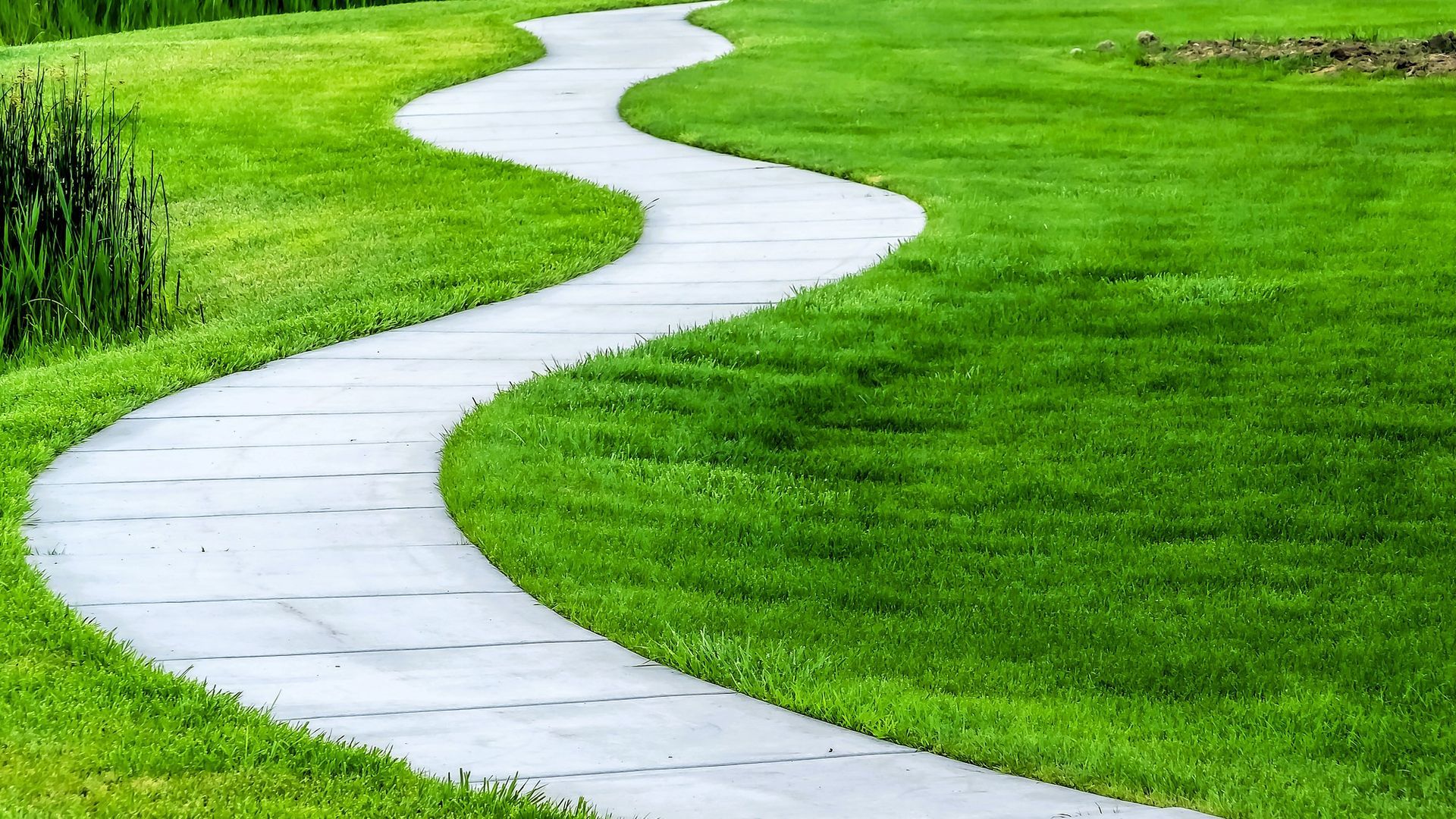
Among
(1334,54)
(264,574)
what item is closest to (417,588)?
(264,574)

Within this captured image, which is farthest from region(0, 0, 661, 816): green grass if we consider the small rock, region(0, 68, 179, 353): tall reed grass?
the small rock

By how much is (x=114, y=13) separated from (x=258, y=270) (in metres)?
10.4

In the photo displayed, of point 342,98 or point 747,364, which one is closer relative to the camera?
point 747,364

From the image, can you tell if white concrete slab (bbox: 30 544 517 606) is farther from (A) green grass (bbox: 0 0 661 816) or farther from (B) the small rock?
(B) the small rock

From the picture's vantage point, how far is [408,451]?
14.9ft

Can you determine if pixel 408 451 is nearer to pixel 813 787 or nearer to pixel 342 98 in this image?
pixel 813 787

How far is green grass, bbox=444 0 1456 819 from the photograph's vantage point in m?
3.15

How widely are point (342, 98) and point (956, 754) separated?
29.3 ft

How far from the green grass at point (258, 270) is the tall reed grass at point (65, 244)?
0.71 feet

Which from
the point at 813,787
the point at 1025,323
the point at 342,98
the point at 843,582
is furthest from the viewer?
the point at 342,98

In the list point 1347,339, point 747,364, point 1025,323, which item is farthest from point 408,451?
point 1347,339

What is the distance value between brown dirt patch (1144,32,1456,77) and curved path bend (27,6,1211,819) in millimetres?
6196

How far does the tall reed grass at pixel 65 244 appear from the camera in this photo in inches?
247

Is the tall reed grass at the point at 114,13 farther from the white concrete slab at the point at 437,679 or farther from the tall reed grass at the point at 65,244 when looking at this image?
the white concrete slab at the point at 437,679
